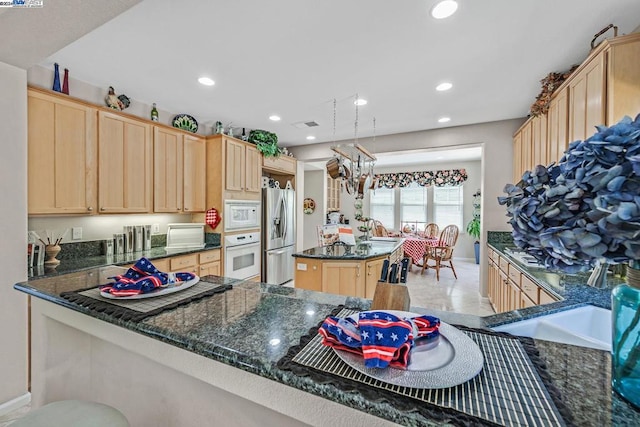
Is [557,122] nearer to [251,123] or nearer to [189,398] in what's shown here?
[189,398]

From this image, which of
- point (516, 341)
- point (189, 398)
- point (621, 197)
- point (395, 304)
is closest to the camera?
point (621, 197)

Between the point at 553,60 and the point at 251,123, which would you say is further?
the point at 251,123

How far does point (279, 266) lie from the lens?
460 cm

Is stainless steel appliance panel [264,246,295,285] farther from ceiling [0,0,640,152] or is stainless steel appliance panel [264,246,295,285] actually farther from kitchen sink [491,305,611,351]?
kitchen sink [491,305,611,351]

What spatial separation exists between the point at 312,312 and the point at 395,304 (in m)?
0.29

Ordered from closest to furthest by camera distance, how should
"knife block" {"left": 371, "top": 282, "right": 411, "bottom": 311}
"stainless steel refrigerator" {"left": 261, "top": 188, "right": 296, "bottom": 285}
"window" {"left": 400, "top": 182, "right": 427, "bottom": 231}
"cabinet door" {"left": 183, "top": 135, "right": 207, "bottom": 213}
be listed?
"knife block" {"left": 371, "top": 282, "right": 411, "bottom": 311} → "cabinet door" {"left": 183, "top": 135, "right": 207, "bottom": 213} → "stainless steel refrigerator" {"left": 261, "top": 188, "right": 296, "bottom": 285} → "window" {"left": 400, "top": 182, "right": 427, "bottom": 231}

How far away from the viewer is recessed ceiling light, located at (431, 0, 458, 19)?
1624mm

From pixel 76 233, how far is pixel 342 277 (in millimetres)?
2712

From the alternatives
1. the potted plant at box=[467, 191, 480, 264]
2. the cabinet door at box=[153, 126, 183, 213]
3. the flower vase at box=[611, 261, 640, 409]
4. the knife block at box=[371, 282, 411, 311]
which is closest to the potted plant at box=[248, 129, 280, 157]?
the cabinet door at box=[153, 126, 183, 213]

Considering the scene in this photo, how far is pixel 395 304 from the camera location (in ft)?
2.91

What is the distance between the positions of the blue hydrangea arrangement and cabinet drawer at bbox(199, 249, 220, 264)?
3.37 m

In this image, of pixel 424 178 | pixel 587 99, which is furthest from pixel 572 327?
pixel 424 178

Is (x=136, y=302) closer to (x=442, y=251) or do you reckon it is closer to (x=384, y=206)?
(x=442, y=251)

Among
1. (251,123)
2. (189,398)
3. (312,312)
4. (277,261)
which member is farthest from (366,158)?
(189,398)
